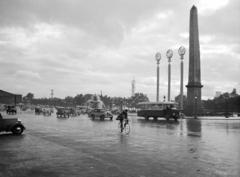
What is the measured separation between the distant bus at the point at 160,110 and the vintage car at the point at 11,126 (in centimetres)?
2641

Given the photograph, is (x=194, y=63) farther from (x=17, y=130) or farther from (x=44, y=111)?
(x=17, y=130)

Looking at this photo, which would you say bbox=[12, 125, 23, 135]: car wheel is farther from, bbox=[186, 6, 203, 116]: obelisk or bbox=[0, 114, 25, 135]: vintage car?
bbox=[186, 6, 203, 116]: obelisk

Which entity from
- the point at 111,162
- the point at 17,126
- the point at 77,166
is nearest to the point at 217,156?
the point at 111,162

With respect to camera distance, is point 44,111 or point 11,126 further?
point 44,111

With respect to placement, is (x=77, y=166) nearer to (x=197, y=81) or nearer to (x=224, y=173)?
(x=224, y=173)

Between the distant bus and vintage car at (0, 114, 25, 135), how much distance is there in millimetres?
26405

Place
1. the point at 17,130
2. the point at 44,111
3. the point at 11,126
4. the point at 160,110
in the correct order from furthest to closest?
the point at 44,111 → the point at 160,110 → the point at 17,130 → the point at 11,126

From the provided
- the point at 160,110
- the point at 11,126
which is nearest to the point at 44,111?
the point at 160,110

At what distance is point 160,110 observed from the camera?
44344mm

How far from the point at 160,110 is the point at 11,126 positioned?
27756 mm

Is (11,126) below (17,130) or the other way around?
the other way around

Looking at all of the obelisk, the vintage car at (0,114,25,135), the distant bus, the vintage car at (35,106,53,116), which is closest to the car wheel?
the vintage car at (0,114,25,135)

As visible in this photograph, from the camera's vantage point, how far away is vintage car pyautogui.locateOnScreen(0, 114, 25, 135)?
19000 mm

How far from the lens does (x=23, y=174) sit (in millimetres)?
8047
